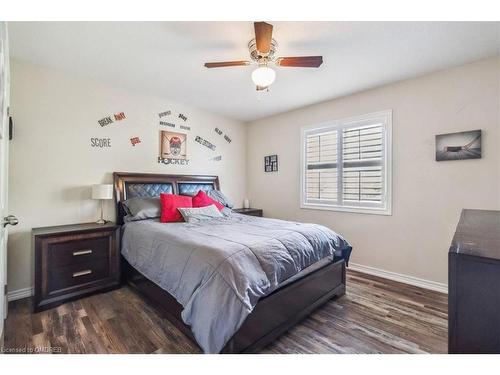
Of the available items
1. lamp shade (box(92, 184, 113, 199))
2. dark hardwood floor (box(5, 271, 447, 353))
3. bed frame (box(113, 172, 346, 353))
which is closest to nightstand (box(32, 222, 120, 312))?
dark hardwood floor (box(5, 271, 447, 353))

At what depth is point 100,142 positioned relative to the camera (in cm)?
299

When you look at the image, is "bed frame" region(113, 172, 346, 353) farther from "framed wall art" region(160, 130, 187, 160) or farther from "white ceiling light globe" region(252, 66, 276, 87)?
"white ceiling light globe" region(252, 66, 276, 87)

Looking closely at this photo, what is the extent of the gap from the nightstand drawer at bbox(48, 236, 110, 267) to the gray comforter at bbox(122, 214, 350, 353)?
23 centimetres

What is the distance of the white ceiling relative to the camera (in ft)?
6.30

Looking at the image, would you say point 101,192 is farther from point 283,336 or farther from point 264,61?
point 283,336

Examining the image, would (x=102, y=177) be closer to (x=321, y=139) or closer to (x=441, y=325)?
(x=321, y=139)

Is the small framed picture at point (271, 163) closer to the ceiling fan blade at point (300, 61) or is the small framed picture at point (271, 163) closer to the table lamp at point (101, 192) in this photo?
the ceiling fan blade at point (300, 61)

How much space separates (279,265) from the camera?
70.1 inches

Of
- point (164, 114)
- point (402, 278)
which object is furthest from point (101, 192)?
point (402, 278)

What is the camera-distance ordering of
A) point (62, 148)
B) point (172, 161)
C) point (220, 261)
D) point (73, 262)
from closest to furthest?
point (220, 261) < point (73, 262) < point (62, 148) < point (172, 161)

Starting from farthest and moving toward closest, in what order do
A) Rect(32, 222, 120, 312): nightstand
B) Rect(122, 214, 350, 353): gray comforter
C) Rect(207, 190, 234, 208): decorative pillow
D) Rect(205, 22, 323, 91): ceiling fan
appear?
Rect(207, 190, 234, 208): decorative pillow < Rect(32, 222, 120, 312): nightstand < Rect(205, 22, 323, 91): ceiling fan < Rect(122, 214, 350, 353): gray comforter

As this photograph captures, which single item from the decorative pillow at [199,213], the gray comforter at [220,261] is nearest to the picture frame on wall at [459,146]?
the gray comforter at [220,261]

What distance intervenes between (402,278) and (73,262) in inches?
148

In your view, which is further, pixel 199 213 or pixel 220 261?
pixel 199 213
